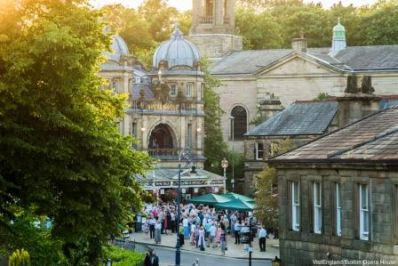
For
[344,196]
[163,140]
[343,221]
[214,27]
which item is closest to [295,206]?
[343,221]

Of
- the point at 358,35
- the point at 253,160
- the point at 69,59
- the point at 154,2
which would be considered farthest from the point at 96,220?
the point at 154,2

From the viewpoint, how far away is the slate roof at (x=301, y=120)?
8844 centimetres

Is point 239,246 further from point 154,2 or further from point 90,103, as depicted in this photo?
point 154,2

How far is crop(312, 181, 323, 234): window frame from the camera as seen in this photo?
40031mm

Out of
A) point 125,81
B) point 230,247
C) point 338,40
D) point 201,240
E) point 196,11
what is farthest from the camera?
point 196,11

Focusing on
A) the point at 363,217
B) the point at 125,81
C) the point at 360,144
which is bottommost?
the point at 363,217

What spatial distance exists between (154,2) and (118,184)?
13140 cm

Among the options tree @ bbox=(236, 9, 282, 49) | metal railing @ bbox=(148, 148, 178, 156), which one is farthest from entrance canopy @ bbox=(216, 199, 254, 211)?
tree @ bbox=(236, 9, 282, 49)

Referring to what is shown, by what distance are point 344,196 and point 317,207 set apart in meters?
2.75

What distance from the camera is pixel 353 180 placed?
121 ft

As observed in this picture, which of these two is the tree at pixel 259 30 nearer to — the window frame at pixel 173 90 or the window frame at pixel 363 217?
the window frame at pixel 173 90

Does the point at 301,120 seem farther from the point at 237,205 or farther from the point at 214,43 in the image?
the point at 214,43

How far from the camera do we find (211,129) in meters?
110

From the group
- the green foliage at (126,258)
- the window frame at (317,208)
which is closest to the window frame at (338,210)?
the window frame at (317,208)
